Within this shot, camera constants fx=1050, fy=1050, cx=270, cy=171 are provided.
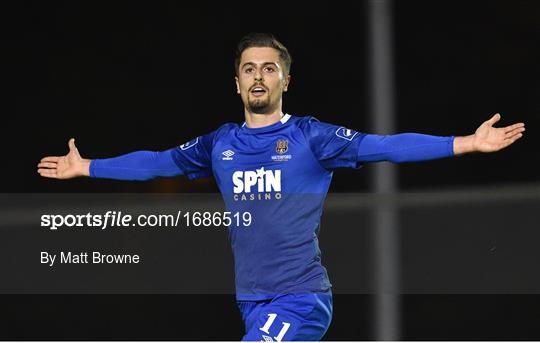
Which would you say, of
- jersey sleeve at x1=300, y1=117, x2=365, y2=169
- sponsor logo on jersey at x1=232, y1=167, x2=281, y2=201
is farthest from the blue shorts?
jersey sleeve at x1=300, y1=117, x2=365, y2=169

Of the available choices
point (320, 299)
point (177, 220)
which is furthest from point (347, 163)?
point (177, 220)

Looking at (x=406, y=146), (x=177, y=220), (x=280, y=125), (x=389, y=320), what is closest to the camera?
(x=406, y=146)

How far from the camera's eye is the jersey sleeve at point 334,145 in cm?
441

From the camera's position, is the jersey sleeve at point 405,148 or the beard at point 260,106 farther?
the beard at point 260,106

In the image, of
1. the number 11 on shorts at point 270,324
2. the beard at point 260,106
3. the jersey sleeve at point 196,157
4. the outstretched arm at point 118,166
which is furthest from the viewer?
the outstretched arm at point 118,166

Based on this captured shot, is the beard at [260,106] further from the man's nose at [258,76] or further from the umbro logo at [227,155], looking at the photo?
the umbro logo at [227,155]

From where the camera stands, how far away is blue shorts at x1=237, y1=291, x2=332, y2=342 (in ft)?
14.1

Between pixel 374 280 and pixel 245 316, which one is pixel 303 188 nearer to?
pixel 245 316

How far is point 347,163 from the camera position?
4434mm

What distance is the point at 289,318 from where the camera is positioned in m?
4.31

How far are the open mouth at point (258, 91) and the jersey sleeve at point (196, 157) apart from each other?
0.30m

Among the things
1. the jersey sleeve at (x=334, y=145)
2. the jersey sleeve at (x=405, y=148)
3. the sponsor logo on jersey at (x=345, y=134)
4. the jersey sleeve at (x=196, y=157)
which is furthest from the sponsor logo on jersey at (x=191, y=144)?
the jersey sleeve at (x=405, y=148)

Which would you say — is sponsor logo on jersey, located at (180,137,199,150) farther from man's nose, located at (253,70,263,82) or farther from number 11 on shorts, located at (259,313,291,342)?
number 11 on shorts, located at (259,313,291,342)

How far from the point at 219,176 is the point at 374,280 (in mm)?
1664
